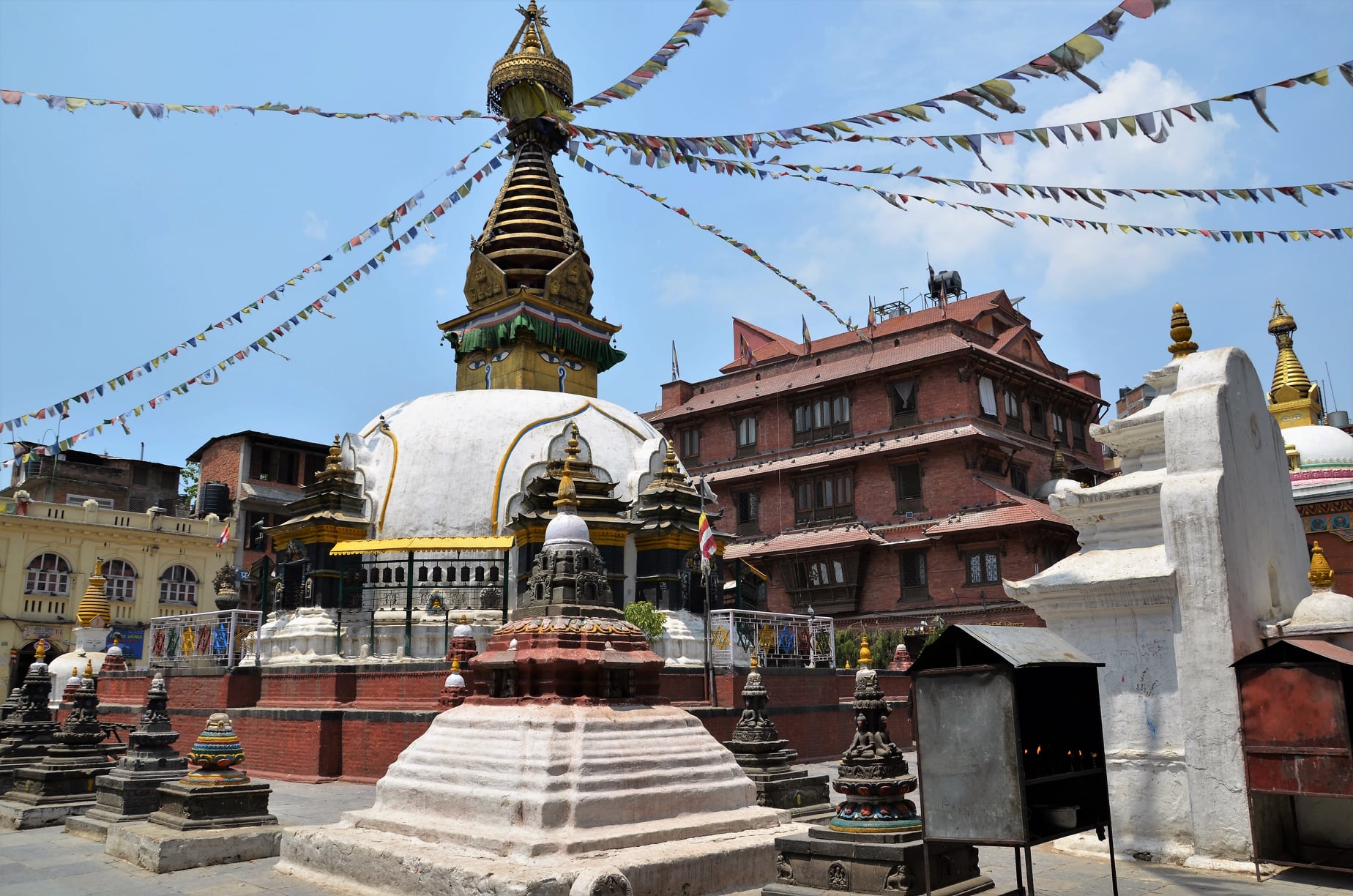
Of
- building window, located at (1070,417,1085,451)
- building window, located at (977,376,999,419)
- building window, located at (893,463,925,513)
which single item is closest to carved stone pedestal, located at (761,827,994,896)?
building window, located at (893,463,925,513)

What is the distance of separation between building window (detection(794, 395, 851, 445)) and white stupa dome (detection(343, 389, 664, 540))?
14.6 metres

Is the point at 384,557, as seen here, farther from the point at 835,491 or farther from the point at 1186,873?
the point at 835,491

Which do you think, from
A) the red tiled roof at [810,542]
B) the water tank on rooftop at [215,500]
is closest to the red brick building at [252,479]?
the water tank on rooftop at [215,500]

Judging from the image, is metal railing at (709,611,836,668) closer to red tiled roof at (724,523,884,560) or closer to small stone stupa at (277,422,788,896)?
small stone stupa at (277,422,788,896)

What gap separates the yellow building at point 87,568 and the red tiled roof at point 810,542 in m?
18.1

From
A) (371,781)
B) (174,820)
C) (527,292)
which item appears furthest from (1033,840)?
(527,292)

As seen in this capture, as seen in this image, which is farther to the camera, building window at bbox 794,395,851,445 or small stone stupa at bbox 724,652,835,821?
building window at bbox 794,395,851,445

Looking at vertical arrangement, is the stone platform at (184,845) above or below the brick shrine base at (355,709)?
below

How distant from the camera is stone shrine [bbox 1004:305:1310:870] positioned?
8953 millimetres

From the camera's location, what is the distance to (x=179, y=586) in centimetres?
4225

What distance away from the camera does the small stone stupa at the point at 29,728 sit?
Answer: 1452 centimetres

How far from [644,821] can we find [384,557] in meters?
13.2

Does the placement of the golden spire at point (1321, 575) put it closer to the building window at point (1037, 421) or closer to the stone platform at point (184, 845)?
the stone platform at point (184, 845)

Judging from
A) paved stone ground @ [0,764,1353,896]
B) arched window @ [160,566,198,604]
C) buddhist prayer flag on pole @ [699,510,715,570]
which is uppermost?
arched window @ [160,566,198,604]
